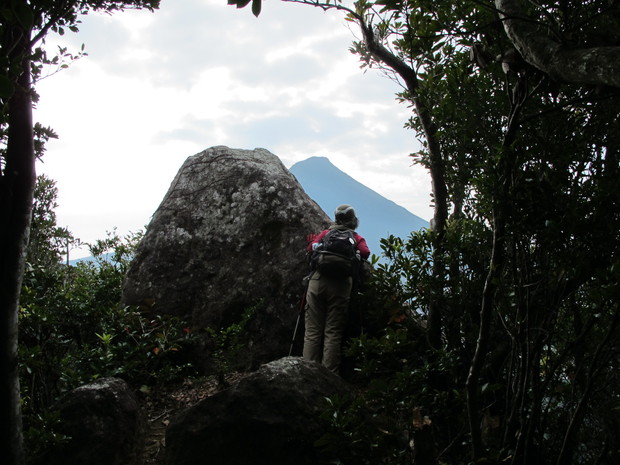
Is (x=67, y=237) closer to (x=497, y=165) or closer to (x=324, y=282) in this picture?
(x=324, y=282)

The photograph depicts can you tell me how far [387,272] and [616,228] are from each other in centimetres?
239

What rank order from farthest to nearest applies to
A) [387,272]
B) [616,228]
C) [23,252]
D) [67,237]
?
1. [67,237]
2. [387,272]
3. [23,252]
4. [616,228]

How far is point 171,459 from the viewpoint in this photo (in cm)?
428

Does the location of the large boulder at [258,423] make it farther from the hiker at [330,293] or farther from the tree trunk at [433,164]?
the hiker at [330,293]

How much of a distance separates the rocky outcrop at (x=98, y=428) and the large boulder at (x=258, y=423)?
62 centimetres

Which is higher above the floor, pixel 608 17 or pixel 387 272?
pixel 608 17

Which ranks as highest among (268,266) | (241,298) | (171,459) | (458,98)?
(458,98)

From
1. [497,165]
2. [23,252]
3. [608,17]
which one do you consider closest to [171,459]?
[23,252]

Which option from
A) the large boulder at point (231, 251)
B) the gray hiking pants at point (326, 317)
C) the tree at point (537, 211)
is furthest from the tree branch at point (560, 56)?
the large boulder at point (231, 251)

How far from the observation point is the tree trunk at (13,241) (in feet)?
10.7

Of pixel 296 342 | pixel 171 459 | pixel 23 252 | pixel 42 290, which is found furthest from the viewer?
pixel 296 342

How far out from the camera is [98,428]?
4.57 m

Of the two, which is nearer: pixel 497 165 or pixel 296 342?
pixel 497 165

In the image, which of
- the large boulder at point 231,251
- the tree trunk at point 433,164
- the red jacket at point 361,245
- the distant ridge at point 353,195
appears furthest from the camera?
the distant ridge at point 353,195
